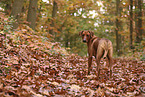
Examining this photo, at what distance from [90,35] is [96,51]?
846mm

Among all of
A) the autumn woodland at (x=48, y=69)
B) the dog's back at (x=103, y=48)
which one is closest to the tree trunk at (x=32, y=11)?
the autumn woodland at (x=48, y=69)

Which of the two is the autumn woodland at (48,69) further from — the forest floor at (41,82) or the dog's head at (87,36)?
the dog's head at (87,36)

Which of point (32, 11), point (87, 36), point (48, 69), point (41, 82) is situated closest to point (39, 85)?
point (41, 82)

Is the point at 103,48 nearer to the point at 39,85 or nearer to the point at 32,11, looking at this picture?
the point at 39,85

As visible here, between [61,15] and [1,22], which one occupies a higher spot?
[61,15]

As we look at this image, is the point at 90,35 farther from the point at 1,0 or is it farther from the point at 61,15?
the point at 61,15

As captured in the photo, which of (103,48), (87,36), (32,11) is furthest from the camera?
(32,11)

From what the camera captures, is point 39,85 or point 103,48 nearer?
point 39,85

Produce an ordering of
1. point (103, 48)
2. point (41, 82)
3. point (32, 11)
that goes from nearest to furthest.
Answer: point (41, 82), point (103, 48), point (32, 11)

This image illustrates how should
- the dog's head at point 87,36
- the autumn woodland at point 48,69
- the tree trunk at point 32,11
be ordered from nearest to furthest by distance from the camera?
1. the autumn woodland at point 48,69
2. the dog's head at point 87,36
3. the tree trunk at point 32,11

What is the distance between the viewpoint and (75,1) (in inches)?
864

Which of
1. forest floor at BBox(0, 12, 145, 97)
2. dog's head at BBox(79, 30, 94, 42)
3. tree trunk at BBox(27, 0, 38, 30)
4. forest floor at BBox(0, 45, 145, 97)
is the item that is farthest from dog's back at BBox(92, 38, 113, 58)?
tree trunk at BBox(27, 0, 38, 30)

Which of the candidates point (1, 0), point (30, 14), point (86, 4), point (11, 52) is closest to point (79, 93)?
point (11, 52)

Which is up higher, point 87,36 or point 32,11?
point 32,11
